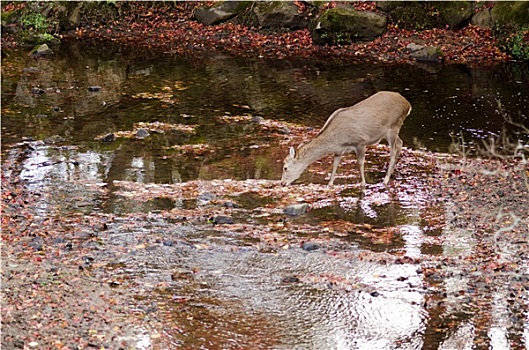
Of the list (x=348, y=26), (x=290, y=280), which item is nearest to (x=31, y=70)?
(x=348, y=26)

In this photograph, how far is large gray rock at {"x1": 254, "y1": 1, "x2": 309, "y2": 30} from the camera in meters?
26.4

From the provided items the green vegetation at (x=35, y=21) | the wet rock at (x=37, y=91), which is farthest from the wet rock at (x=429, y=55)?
the green vegetation at (x=35, y=21)

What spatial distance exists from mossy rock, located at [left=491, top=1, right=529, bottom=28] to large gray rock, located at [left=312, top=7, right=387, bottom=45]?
351 centimetres

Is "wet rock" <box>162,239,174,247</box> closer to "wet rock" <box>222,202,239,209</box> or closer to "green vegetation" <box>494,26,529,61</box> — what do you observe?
"wet rock" <box>222,202,239,209</box>

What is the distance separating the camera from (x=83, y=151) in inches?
562

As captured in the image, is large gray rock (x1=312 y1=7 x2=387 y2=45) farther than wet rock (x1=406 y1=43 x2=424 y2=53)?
Yes

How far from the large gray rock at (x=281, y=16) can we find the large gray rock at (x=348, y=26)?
4.49 feet

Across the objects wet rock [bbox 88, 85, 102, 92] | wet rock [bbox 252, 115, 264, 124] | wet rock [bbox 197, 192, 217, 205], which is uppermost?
wet rock [bbox 197, 192, 217, 205]

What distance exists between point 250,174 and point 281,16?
14.4 metres

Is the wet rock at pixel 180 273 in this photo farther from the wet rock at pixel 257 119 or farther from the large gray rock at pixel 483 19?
the large gray rock at pixel 483 19

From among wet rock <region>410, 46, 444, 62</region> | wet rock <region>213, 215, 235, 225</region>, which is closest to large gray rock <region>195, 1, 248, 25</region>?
wet rock <region>410, 46, 444, 62</region>

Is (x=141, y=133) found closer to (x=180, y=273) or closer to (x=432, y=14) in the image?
(x=180, y=273)

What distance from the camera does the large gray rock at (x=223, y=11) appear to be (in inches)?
1094

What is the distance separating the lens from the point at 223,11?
27859 mm
